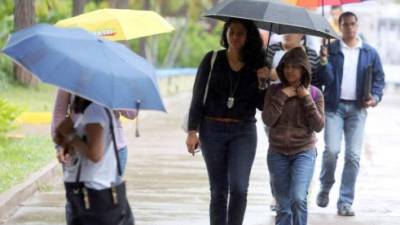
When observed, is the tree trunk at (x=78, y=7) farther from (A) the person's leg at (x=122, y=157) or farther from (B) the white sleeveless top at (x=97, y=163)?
(B) the white sleeveless top at (x=97, y=163)

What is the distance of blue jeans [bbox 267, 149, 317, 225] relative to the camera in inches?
288

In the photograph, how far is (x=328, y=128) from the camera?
9352 millimetres

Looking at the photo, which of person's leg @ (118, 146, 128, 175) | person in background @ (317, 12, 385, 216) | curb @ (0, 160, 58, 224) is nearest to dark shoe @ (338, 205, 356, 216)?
person in background @ (317, 12, 385, 216)

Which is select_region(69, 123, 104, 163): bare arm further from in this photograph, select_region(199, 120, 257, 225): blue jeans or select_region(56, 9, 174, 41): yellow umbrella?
select_region(56, 9, 174, 41): yellow umbrella

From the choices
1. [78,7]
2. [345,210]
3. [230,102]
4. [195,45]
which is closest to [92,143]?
[230,102]

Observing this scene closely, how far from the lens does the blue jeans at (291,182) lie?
24.0 feet

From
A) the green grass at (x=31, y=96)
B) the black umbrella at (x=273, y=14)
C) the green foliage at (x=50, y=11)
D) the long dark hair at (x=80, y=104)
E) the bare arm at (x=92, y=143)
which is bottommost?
the green grass at (x=31, y=96)

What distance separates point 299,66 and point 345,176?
2611 millimetres

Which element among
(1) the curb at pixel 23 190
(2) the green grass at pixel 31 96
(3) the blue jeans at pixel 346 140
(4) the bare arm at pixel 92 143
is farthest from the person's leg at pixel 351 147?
(2) the green grass at pixel 31 96

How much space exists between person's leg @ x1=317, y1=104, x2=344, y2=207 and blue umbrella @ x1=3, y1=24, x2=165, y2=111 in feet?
13.2

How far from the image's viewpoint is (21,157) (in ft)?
42.0

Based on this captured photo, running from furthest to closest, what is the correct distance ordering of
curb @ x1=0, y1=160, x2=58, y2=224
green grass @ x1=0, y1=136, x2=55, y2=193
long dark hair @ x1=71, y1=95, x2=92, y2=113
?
green grass @ x1=0, y1=136, x2=55, y2=193 → curb @ x1=0, y1=160, x2=58, y2=224 → long dark hair @ x1=71, y1=95, x2=92, y2=113

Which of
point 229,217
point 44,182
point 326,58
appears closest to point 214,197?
point 229,217

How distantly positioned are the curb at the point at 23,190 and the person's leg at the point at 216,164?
2.59 metres
